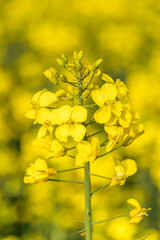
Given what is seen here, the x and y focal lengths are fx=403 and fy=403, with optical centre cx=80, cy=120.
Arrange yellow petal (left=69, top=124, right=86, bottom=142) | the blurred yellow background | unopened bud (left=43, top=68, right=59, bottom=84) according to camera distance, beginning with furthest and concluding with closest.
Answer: the blurred yellow background → unopened bud (left=43, top=68, right=59, bottom=84) → yellow petal (left=69, top=124, right=86, bottom=142)

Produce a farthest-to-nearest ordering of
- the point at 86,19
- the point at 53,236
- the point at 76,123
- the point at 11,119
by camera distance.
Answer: the point at 86,19 → the point at 11,119 → the point at 53,236 → the point at 76,123

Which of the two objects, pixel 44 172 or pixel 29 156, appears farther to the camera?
pixel 29 156

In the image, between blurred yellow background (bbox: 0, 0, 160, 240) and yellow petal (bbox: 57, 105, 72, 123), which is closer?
yellow petal (bbox: 57, 105, 72, 123)

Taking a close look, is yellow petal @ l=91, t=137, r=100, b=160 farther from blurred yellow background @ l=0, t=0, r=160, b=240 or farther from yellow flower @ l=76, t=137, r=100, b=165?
blurred yellow background @ l=0, t=0, r=160, b=240

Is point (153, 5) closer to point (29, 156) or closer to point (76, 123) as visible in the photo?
point (29, 156)

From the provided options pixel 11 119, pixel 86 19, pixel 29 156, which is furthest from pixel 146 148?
pixel 86 19

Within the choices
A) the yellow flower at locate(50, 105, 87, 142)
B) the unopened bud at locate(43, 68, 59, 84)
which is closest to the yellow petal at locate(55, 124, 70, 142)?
the yellow flower at locate(50, 105, 87, 142)

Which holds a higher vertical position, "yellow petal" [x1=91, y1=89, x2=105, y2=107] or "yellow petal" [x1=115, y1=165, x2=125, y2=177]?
"yellow petal" [x1=91, y1=89, x2=105, y2=107]

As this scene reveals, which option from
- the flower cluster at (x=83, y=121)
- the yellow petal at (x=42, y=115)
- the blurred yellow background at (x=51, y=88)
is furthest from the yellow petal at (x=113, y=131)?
the blurred yellow background at (x=51, y=88)
